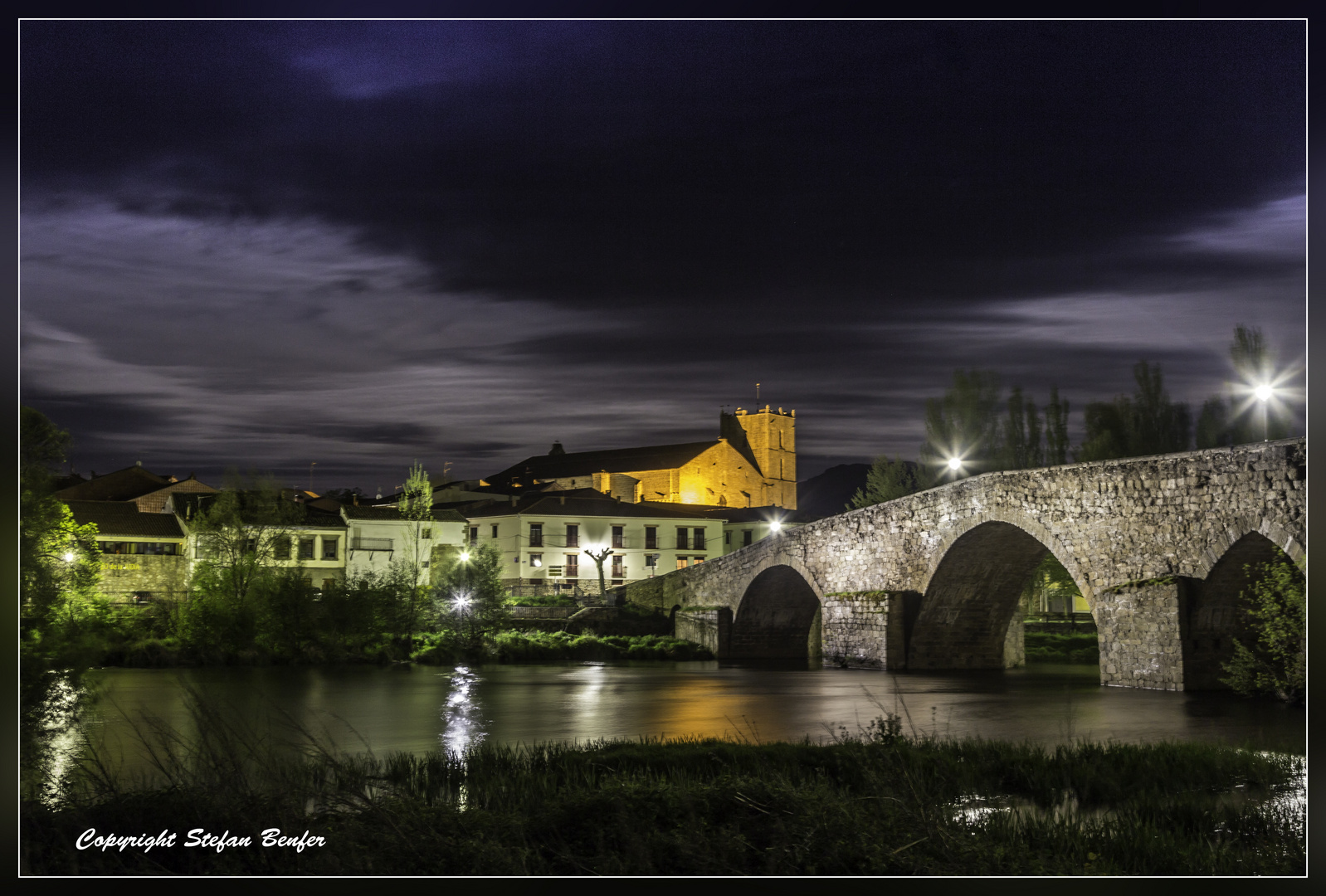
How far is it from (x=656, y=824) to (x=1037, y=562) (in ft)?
57.7

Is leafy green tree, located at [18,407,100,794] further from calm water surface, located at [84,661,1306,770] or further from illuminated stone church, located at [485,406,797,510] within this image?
illuminated stone church, located at [485,406,797,510]

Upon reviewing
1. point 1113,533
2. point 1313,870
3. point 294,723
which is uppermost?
point 1113,533

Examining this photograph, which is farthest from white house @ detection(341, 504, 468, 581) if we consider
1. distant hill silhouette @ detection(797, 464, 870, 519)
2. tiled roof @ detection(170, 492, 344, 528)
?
distant hill silhouette @ detection(797, 464, 870, 519)

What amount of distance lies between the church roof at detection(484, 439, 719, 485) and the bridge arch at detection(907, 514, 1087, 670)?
4305 centimetres

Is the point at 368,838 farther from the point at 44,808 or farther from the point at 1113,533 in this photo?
the point at 1113,533

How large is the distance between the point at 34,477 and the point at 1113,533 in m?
14.2

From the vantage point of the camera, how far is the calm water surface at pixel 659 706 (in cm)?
1260


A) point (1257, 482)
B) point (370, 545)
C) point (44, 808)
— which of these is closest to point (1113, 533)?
point (1257, 482)

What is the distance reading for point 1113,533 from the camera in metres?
17.4

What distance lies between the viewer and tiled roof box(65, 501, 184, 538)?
66.9 feet

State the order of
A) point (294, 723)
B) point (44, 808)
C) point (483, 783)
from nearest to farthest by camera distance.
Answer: point (44, 808), point (294, 723), point (483, 783)

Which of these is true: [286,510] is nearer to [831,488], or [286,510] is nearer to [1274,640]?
[1274,640]

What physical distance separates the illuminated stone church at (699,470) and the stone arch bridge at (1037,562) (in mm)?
33964

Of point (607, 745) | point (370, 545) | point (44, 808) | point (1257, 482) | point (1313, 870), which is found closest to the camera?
point (1313, 870)
